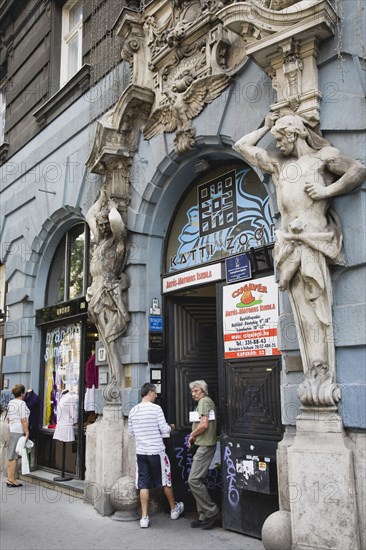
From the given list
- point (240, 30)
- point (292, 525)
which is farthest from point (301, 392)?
point (240, 30)

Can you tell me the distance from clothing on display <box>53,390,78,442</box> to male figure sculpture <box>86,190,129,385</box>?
1986 millimetres

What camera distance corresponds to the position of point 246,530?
633 cm

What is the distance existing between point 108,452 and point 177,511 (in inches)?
49.8

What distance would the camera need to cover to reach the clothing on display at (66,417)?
9430mm

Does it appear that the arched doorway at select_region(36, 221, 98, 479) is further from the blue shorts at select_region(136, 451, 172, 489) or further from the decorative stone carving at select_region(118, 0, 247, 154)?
the decorative stone carving at select_region(118, 0, 247, 154)

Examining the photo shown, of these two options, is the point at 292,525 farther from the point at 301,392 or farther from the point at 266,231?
the point at 266,231

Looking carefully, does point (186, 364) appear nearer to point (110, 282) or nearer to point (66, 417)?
point (110, 282)

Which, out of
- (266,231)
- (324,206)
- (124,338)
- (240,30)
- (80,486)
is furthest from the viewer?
(80,486)

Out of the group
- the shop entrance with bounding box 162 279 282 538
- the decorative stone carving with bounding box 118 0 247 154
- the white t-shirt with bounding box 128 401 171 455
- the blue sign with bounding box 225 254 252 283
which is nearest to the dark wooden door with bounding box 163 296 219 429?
the shop entrance with bounding box 162 279 282 538

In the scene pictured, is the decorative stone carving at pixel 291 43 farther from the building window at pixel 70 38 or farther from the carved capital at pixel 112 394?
the building window at pixel 70 38

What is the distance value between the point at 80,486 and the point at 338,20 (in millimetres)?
7363

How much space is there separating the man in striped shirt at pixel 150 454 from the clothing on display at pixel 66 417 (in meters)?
2.77

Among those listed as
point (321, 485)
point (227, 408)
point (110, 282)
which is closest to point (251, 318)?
point (227, 408)

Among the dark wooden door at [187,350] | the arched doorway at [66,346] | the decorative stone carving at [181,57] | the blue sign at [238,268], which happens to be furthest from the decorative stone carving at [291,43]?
the arched doorway at [66,346]
